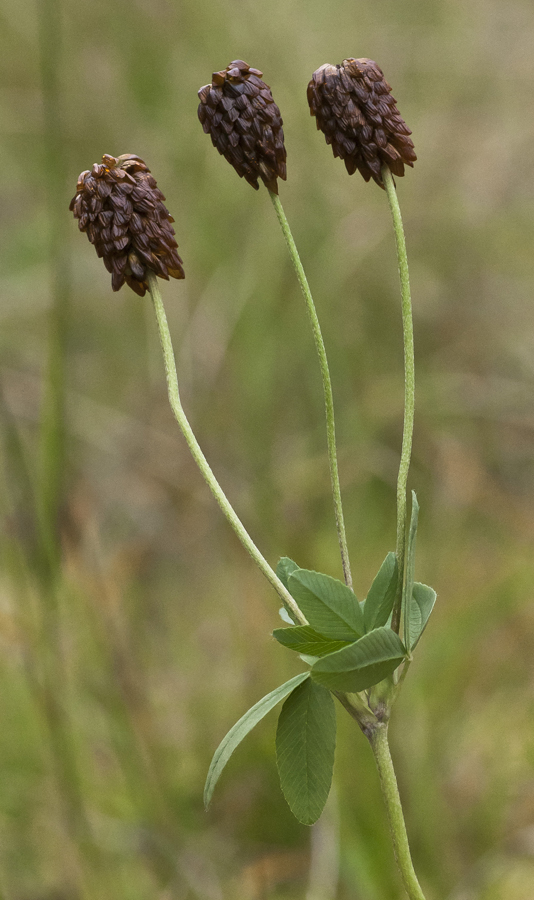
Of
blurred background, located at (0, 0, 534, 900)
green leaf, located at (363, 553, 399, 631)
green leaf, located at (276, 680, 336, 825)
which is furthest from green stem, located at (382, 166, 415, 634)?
blurred background, located at (0, 0, 534, 900)

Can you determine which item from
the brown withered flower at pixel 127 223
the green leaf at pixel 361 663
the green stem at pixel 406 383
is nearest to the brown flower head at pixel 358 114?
the green stem at pixel 406 383

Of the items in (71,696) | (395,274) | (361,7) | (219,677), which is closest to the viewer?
(71,696)

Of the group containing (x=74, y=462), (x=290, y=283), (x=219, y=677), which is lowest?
(x=219, y=677)

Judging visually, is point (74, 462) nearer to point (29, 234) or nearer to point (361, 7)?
point (29, 234)

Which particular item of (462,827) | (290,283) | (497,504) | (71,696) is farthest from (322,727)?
(290,283)

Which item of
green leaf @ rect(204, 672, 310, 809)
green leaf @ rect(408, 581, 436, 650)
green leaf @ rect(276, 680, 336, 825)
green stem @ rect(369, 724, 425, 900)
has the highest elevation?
green leaf @ rect(408, 581, 436, 650)

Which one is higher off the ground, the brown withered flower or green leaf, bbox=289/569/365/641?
the brown withered flower

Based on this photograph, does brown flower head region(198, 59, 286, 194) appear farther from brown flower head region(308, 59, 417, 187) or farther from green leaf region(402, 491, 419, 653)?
green leaf region(402, 491, 419, 653)

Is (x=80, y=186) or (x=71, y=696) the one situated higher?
(x=80, y=186)
